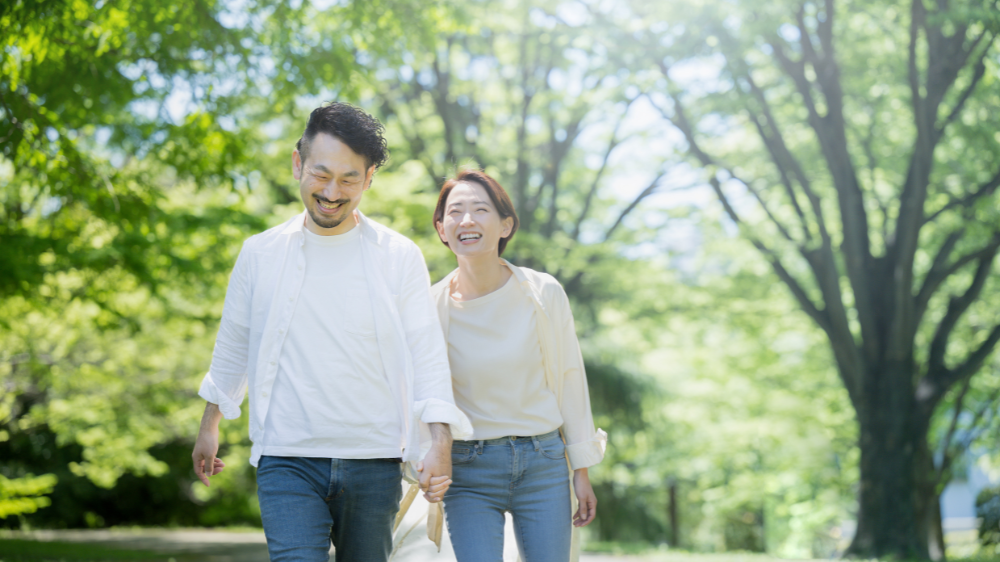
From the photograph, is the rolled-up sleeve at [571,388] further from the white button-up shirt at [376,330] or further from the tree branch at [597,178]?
the tree branch at [597,178]

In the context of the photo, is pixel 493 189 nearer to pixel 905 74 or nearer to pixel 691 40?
pixel 691 40

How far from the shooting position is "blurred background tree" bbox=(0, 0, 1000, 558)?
22.5 ft

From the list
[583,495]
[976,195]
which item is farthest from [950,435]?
[583,495]

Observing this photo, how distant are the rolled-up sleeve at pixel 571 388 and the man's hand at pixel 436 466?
719 mm

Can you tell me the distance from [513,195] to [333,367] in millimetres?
11974

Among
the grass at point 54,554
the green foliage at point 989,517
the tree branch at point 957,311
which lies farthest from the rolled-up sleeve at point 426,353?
the green foliage at point 989,517

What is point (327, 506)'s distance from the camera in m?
2.61

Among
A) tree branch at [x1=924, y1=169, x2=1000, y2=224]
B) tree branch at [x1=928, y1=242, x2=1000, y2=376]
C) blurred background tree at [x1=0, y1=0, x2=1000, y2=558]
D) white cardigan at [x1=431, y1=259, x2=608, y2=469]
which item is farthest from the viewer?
tree branch at [x1=928, y1=242, x2=1000, y2=376]

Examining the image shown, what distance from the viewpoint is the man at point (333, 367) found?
2.56 metres

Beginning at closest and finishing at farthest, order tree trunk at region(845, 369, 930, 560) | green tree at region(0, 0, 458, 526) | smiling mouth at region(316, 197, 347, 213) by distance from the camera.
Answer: smiling mouth at region(316, 197, 347, 213) < green tree at region(0, 0, 458, 526) < tree trunk at region(845, 369, 930, 560)

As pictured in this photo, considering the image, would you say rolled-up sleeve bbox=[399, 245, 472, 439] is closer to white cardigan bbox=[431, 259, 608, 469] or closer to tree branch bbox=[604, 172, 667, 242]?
white cardigan bbox=[431, 259, 608, 469]

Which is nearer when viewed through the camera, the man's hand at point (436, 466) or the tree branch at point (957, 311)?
the man's hand at point (436, 466)

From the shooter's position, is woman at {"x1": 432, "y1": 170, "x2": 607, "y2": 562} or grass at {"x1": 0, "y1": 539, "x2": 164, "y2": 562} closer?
woman at {"x1": 432, "y1": 170, "x2": 607, "y2": 562}

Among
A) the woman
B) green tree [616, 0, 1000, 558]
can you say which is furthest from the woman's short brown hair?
green tree [616, 0, 1000, 558]
